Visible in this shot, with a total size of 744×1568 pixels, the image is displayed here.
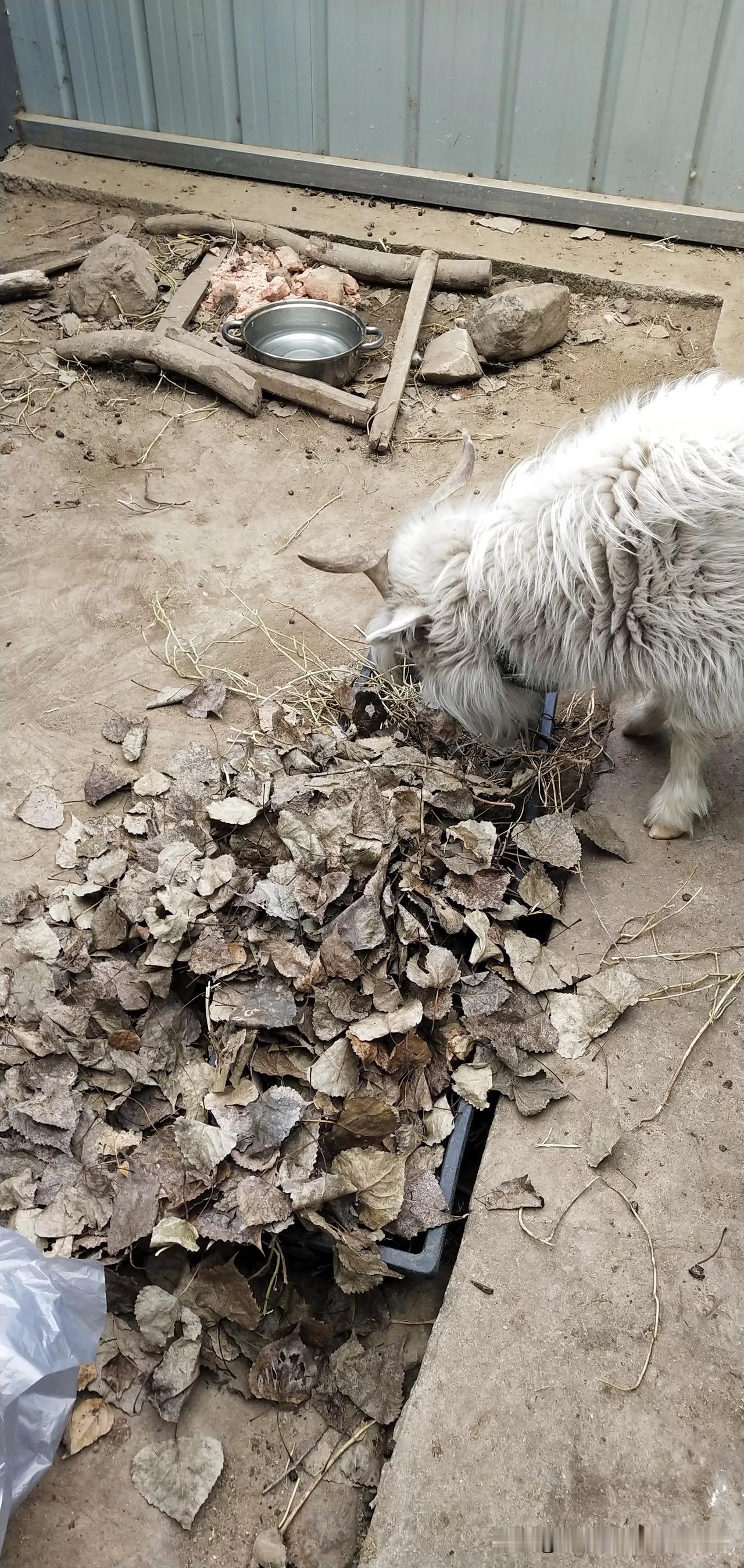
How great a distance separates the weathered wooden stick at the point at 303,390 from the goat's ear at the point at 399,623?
251 centimetres

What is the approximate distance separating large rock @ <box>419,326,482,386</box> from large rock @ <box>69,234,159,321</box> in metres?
1.74

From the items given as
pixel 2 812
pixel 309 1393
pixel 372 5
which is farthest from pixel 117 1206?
pixel 372 5

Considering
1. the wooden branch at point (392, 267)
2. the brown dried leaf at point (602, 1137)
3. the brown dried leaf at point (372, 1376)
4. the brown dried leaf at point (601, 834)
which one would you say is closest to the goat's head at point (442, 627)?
the brown dried leaf at point (601, 834)

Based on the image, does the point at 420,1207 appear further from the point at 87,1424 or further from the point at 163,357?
the point at 163,357

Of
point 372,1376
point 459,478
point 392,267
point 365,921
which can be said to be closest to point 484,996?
point 365,921

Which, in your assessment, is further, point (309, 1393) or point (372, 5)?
point (372, 5)

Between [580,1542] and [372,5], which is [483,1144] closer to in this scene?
[580,1542]

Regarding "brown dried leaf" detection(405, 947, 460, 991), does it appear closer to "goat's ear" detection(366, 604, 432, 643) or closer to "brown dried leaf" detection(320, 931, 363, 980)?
"brown dried leaf" detection(320, 931, 363, 980)

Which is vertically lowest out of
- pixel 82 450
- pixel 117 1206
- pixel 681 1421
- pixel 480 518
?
pixel 82 450

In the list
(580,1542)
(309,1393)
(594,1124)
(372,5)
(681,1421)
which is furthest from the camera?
(372,5)

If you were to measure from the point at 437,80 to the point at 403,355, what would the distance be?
2193mm

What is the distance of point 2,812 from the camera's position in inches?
153

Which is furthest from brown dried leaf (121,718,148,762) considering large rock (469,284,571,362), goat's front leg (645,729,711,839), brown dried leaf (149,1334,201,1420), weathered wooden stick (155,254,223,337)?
large rock (469,284,571,362)

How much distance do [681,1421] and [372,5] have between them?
7.61 metres
